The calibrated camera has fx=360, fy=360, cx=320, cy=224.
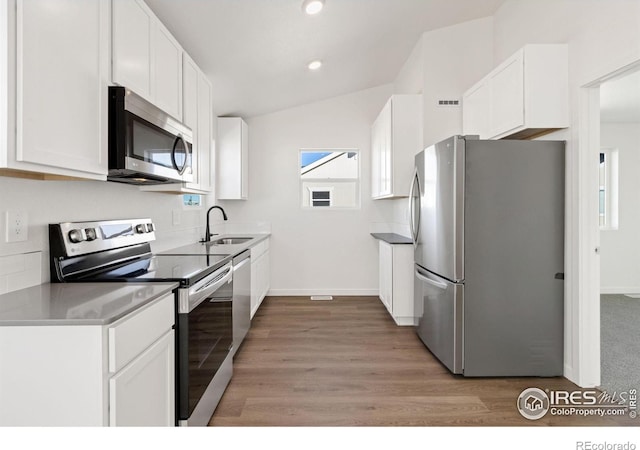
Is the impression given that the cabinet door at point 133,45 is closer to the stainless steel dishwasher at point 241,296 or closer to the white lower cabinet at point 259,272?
the stainless steel dishwasher at point 241,296

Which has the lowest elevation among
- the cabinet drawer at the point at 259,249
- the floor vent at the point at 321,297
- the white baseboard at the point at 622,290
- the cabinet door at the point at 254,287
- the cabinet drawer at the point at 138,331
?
the floor vent at the point at 321,297

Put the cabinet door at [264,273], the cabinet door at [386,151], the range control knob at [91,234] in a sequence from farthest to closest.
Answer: the cabinet door at [264,273] < the cabinet door at [386,151] < the range control knob at [91,234]

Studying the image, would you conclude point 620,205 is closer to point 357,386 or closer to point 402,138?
point 402,138

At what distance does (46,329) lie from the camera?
3.75 ft

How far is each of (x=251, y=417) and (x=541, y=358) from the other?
206 cm

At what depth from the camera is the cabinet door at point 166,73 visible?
2141 millimetres

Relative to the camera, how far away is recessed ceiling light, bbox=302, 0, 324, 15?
263cm

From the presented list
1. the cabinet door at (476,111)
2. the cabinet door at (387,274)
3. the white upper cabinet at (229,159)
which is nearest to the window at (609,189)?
the cabinet door at (476,111)

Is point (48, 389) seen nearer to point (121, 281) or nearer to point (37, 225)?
point (121, 281)

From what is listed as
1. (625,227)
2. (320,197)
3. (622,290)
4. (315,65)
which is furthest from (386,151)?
(622,290)

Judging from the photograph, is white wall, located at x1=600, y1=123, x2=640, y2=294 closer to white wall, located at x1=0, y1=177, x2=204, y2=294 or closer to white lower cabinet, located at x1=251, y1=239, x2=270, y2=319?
white lower cabinet, located at x1=251, y1=239, x2=270, y2=319

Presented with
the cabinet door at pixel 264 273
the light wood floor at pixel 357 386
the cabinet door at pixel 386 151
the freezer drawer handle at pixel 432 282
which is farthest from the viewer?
the cabinet door at pixel 264 273

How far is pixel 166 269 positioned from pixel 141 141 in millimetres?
682
